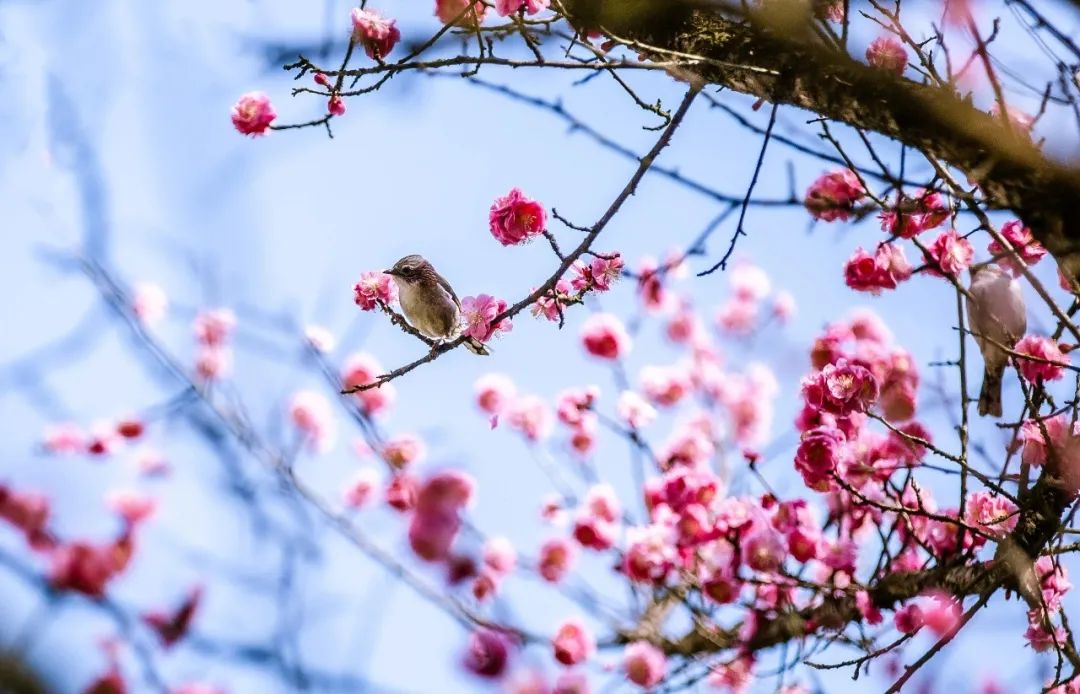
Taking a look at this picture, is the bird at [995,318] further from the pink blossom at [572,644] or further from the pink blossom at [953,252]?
the pink blossom at [572,644]

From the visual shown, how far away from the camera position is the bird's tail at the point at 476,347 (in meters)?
3.43

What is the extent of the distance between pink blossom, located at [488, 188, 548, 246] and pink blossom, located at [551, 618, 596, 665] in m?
2.90

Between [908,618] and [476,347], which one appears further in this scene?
[908,618]

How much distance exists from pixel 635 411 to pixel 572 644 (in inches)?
63.4

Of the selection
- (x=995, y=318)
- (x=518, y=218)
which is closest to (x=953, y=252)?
(x=995, y=318)

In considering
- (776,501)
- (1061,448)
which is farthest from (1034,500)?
(776,501)

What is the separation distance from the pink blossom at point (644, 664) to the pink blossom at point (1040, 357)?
8.40 ft

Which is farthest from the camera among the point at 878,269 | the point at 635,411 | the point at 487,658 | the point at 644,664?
the point at 635,411

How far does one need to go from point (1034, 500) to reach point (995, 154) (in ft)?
7.79

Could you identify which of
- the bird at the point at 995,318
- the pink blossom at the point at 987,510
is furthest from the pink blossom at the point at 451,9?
the pink blossom at the point at 987,510

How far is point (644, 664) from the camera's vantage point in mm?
5219

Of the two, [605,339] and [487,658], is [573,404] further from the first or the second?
[487,658]

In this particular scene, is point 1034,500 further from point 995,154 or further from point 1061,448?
point 995,154

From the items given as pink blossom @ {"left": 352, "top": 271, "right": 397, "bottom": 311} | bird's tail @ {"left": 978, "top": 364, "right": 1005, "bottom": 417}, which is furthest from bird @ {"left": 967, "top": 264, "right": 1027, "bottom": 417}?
pink blossom @ {"left": 352, "top": 271, "right": 397, "bottom": 311}
